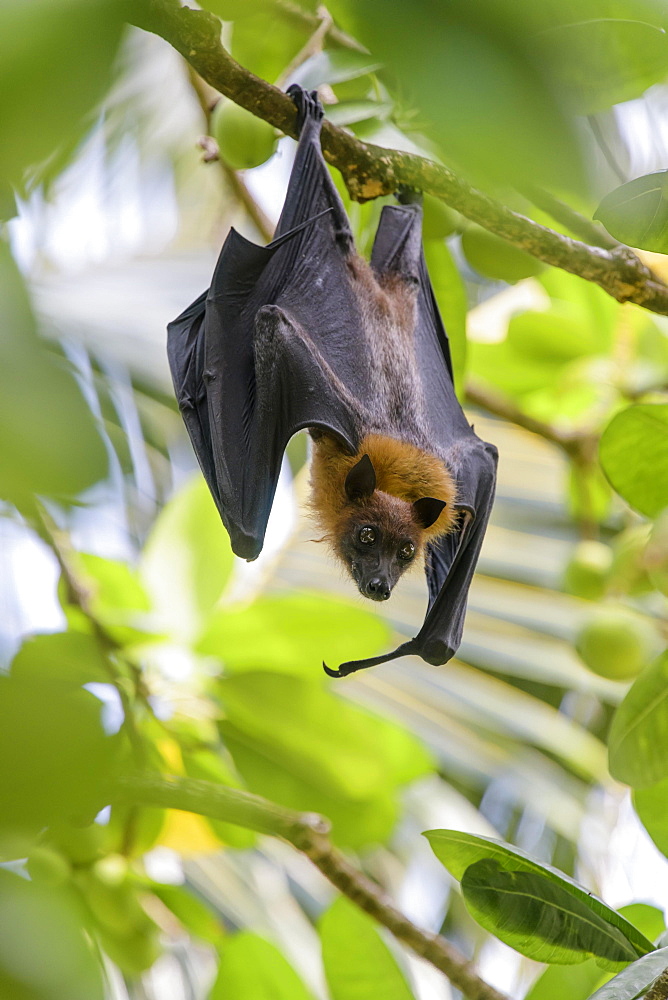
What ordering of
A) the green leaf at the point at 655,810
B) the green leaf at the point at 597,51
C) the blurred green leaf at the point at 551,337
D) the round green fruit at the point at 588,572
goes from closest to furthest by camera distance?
the green leaf at the point at 597,51 < the green leaf at the point at 655,810 < the round green fruit at the point at 588,572 < the blurred green leaf at the point at 551,337

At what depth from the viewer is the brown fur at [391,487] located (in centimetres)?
285

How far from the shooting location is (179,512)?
11.2ft

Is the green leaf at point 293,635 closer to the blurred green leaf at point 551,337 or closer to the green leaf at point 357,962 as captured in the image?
the green leaf at point 357,962

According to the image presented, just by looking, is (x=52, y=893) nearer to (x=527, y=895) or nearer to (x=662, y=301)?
(x=527, y=895)

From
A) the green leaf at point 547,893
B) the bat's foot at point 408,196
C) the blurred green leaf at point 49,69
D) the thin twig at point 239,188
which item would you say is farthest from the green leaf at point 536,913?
the thin twig at point 239,188

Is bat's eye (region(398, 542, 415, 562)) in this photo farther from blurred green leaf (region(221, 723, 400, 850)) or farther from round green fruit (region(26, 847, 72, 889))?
round green fruit (region(26, 847, 72, 889))

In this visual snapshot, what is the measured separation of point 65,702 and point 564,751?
4.56 m

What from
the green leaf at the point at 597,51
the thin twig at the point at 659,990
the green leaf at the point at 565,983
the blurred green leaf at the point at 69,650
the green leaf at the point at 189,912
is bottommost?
the green leaf at the point at 189,912

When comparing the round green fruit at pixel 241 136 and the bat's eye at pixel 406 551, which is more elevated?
the round green fruit at pixel 241 136

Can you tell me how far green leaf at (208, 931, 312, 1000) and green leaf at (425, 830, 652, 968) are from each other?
77 cm

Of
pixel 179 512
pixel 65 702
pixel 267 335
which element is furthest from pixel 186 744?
pixel 65 702

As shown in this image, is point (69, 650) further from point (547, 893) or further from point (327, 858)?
point (547, 893)

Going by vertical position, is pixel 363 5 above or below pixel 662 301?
above

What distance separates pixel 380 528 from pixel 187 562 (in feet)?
2.71
